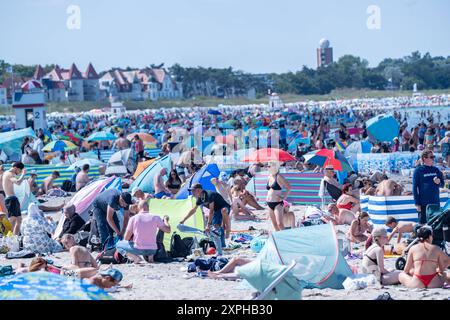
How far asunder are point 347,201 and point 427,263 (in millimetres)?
3957

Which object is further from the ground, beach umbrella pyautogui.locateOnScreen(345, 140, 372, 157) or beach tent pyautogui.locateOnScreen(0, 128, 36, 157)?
beach tent pyautogui.locateOnScreen(0, 128, 36, 157)

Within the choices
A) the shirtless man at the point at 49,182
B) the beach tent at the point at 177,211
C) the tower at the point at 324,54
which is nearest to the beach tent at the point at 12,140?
the shirtless man at the point at 49,182

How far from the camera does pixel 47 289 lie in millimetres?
5281

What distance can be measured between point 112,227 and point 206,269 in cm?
142

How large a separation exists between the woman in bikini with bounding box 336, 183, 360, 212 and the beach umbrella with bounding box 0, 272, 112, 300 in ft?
20.2

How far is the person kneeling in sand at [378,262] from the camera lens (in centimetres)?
748

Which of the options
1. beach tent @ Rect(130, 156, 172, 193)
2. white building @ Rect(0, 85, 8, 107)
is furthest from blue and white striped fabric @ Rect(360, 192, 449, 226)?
white building @ Rect(0, 85, 8, 107)

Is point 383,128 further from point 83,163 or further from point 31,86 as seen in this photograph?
point 31,86

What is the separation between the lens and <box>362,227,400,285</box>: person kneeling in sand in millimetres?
7482

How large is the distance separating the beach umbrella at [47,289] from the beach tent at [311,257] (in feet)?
8.27

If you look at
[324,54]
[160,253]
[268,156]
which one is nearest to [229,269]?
[160,253]

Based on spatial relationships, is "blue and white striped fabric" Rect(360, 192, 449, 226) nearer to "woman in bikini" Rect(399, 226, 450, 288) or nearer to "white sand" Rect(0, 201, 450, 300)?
"white sand" Rect(0, 201, 450, 300)
